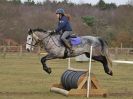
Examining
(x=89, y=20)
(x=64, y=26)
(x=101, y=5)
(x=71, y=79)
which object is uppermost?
(x=101, y=5)

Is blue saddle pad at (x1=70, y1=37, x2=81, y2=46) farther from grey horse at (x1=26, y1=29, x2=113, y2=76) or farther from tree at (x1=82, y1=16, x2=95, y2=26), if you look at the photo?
tree at (x1=82, y1=16, x2=95, y2=26)

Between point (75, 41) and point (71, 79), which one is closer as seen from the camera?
point (71, 79)

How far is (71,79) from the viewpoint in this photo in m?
17.6

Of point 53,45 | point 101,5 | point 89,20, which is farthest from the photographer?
point 101,5

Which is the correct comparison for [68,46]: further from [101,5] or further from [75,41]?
[101,5]

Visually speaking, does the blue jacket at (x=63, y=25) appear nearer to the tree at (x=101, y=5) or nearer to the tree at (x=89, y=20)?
the tree at (x=89, y=20)

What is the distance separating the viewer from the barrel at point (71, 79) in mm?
17281

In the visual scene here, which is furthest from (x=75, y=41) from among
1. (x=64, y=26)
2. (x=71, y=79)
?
(x=71, y=79)

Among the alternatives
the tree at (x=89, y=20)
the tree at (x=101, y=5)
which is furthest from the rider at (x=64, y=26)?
the tree at (x=101, y=5)

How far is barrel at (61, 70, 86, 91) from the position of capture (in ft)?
56.7

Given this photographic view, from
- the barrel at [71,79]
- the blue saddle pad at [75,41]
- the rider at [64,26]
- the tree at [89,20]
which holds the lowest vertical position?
the tree at [89,20]

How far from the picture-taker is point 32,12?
109312 millimetres

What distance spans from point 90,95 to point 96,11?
10151 centimetres

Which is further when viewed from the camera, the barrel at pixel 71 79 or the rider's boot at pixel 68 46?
the rider's boot at pixel 68 46
